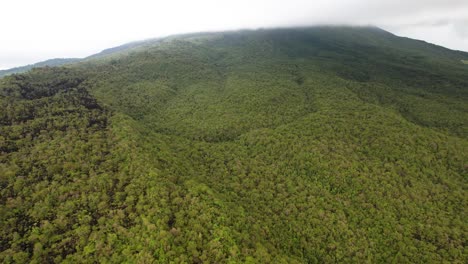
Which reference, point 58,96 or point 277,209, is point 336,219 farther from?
point 58,96

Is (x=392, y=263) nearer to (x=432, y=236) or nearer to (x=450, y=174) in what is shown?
(x=432, y=236)

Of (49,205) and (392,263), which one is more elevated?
(49,205)

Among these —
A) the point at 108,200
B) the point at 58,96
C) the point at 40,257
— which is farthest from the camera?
the point at 58,96

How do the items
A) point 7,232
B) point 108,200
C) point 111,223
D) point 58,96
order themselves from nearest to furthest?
1. point 7,232
2. point 111,223
3. point 108,200
4. point 58,96

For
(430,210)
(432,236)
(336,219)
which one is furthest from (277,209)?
(430,210)

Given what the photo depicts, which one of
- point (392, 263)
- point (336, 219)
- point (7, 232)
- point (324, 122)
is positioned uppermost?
point (7, 232)

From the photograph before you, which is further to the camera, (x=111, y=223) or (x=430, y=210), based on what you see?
(x=430, y=210)
